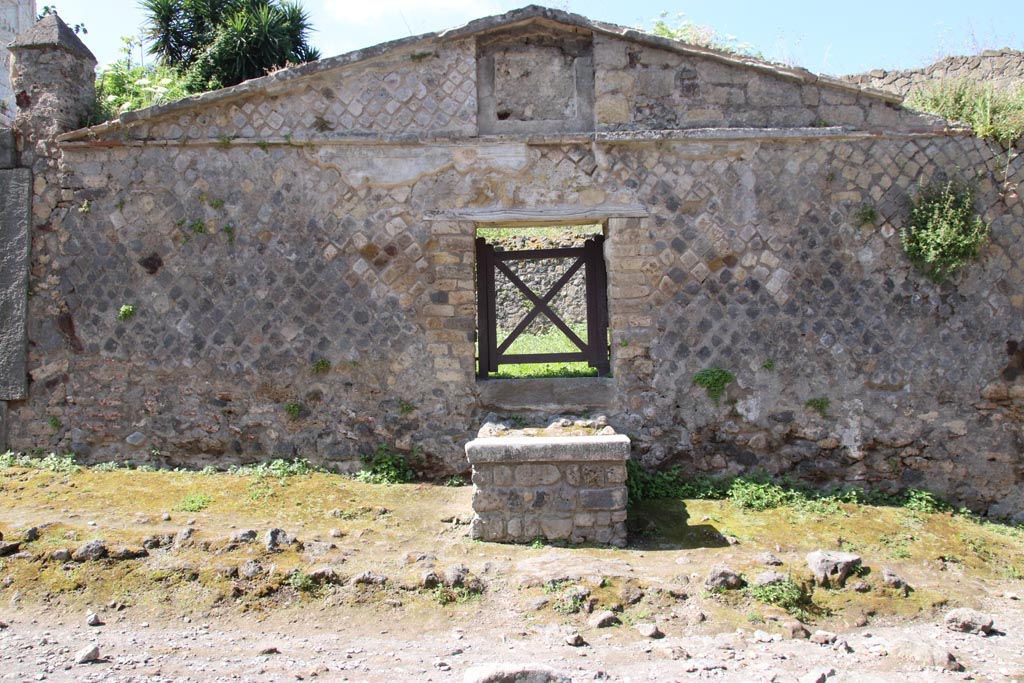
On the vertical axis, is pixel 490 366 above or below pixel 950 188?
below

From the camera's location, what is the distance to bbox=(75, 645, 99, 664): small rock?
430cm

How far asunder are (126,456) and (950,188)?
25.3 ft

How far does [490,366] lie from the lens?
8.09 m

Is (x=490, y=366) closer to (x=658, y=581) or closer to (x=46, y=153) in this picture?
(x=658, y=581)

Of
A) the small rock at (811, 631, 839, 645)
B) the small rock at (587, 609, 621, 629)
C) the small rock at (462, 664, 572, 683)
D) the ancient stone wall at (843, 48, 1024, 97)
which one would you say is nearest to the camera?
the small rock at (462, 664, 572, 683)

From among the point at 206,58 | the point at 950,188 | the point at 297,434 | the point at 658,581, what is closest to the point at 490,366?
the point at 297,434

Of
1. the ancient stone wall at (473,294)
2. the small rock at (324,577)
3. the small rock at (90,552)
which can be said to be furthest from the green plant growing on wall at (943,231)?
the small rock at (90,552)

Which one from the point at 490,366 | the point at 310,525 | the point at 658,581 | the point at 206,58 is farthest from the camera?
the point at 206,58

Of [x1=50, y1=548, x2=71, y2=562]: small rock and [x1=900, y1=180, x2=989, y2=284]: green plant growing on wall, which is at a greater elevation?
[x1=900, y1=180, x2=989, y2=284]: green plant growing on wall

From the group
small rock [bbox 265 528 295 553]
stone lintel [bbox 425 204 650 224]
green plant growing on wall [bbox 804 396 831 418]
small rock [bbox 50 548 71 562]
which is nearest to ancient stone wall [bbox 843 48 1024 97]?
stone lintel [bbox 425 204 650 224]

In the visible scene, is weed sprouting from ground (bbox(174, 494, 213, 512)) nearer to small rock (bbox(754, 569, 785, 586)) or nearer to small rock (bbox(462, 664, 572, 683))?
small rock (bbox(462, 664, 572, 683))

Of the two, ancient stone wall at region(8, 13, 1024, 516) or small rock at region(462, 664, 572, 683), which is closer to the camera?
small rock at region(462, 664, 572, 683)

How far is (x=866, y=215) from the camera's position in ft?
24.3

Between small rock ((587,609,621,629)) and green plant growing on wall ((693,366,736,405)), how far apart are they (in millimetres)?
2875
